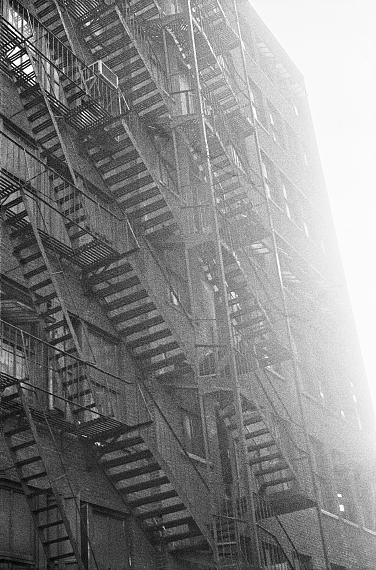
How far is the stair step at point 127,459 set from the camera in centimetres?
1543

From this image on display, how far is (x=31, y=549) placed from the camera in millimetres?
13680

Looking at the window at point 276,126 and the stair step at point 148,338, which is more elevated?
the window at point 276,126

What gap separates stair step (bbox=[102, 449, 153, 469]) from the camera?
15430 mm

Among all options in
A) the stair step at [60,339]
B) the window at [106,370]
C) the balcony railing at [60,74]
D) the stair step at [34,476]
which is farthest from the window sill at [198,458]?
the balcony railing at [60,74]

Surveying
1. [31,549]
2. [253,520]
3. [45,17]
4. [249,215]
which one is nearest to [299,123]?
[249,215]

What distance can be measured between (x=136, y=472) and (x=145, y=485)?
1.08ft

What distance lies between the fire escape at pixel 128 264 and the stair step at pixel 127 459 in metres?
0.03

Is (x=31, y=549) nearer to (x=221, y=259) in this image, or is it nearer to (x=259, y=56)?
(x=221, y=259)

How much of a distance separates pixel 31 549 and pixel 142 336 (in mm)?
5656

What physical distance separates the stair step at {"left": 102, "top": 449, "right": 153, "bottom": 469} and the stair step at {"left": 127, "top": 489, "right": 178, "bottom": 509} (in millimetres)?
806

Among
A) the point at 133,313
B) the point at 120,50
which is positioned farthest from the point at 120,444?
the point at 120,50

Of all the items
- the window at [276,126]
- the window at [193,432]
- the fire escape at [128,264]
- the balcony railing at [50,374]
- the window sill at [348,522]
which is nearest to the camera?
the balcony railing at [50,374]

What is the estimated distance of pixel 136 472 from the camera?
15648mm

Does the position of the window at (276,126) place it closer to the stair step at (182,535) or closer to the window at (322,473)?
the window at (322,473)
